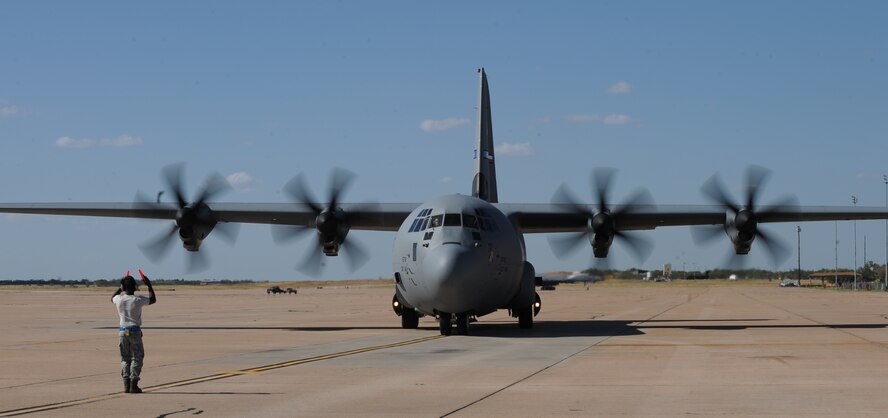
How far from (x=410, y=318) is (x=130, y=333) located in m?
17.0

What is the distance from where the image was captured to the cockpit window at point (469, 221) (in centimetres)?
2569

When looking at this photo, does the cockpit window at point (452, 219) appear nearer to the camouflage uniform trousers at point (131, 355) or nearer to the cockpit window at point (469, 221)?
the cockpit window at point (469, 221)

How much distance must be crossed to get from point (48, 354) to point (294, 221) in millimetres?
16470

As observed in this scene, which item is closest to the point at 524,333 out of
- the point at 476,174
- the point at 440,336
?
the point at 440,336

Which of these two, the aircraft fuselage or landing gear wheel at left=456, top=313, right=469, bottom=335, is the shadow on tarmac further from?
the aircraft fuselage

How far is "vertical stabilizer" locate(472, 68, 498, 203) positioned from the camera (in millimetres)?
34688

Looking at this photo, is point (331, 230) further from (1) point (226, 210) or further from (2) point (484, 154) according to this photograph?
(2) point (484, 154)

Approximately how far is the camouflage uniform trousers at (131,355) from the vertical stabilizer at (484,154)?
831 inches

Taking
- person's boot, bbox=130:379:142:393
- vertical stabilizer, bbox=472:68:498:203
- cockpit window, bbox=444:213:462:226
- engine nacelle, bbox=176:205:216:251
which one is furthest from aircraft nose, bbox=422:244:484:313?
person's boot, bbox=130:379:142:393

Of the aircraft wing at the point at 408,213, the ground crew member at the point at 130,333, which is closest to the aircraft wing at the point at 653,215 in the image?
the aircraft wing at the point at 408,213

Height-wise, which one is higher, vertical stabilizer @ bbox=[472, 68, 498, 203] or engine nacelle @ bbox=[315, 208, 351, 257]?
vertical stabilizer @ bbox=[472, 68, 498, 203]

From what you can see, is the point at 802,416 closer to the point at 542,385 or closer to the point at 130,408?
the point at 542,385

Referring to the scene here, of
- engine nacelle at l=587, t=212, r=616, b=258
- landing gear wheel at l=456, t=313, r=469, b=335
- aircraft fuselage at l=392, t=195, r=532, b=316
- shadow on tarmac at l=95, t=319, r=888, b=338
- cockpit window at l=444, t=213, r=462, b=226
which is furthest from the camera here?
engine nacelle at l=587, t=212, r=616, b=258

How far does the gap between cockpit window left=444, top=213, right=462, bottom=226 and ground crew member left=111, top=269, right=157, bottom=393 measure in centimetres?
1168
